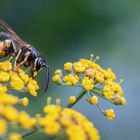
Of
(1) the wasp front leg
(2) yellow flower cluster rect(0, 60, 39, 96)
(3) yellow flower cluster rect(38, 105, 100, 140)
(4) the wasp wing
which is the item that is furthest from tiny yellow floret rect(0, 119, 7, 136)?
(4) the wasp wing

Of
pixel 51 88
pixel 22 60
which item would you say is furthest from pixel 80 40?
pixel 22 60

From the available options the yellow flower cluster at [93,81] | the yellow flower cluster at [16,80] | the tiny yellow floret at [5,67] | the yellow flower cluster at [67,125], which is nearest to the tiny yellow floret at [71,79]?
the yellow flower cluster at [93,81]

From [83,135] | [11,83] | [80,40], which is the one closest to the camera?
[83,135]

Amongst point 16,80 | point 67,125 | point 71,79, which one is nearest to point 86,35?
point 71,79

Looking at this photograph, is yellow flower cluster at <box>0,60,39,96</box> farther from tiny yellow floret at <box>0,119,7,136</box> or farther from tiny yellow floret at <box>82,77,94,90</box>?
tiny yellow floret at <box>0,119,7,136</box>

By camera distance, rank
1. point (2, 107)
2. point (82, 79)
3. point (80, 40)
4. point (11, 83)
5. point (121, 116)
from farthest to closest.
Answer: point (80, 40), point (121, 116), point (82, 79), point (11, 83), point (2, 107)

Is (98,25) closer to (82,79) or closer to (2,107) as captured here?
(82,79)
